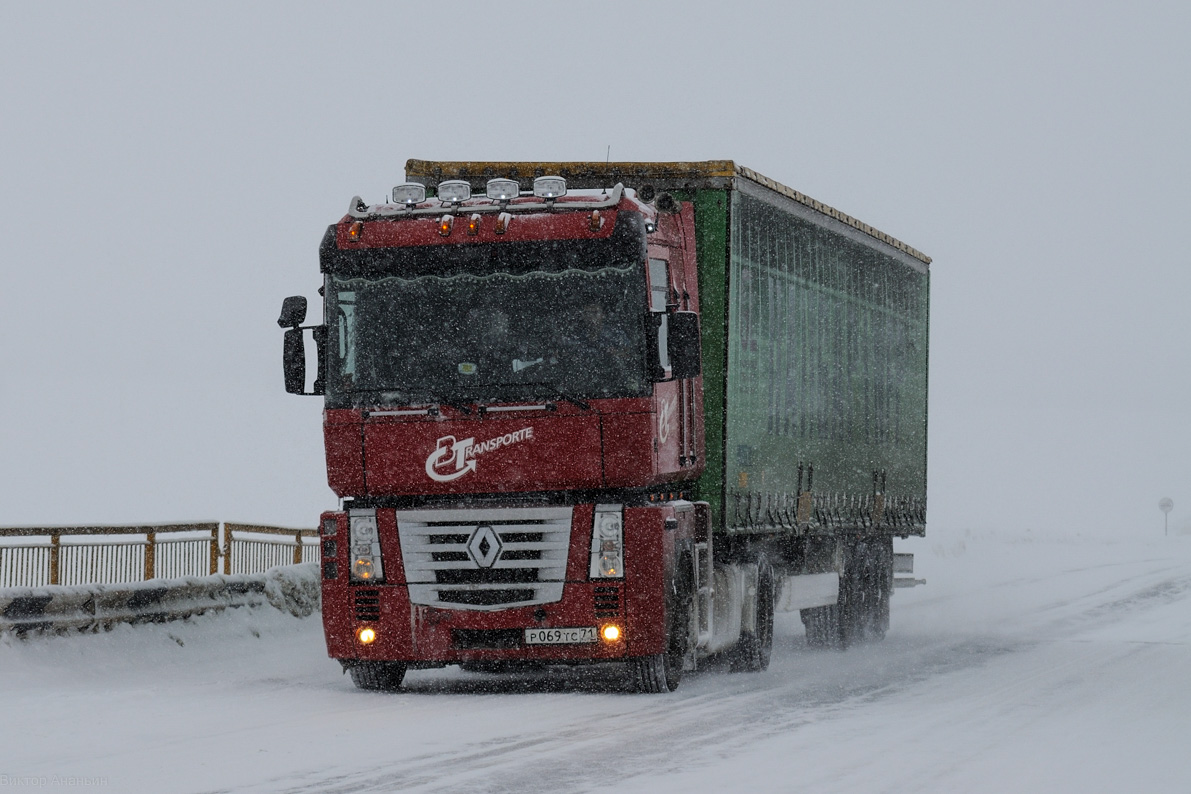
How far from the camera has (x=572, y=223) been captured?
558 inches

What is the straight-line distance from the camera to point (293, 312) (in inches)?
567

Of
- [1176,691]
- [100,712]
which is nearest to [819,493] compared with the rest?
[1176,691]

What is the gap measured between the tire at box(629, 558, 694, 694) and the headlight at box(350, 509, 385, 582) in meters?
2.01

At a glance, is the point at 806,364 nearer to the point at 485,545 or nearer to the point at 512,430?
the point at 512,430

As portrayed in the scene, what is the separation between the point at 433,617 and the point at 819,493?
579 centimetres

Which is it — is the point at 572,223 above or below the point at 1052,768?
above

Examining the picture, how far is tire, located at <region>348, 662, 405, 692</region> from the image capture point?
48.8 feet

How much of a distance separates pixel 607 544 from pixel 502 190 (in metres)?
2.75

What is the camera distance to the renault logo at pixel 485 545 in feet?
46.4

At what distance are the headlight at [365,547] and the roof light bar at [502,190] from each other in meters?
2.50

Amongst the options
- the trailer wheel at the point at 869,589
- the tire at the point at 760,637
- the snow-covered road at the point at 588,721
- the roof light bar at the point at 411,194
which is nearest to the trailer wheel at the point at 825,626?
the trailer wheel at the point at 869,589

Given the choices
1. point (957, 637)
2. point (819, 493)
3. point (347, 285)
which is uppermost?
point (347, 285)

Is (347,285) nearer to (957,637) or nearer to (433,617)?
(433,617)

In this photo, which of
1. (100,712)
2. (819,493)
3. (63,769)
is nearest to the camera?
(63,769)
